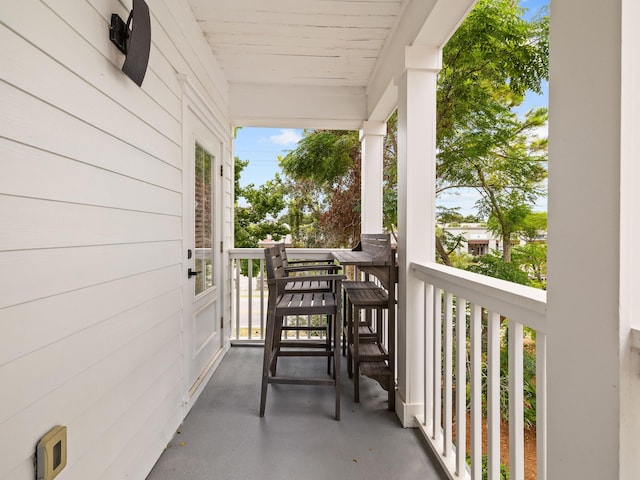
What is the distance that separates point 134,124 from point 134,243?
534 millimetres

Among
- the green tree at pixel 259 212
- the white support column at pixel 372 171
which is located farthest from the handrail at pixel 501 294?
the green tree at pixel 259 212

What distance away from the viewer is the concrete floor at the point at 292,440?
173 cm

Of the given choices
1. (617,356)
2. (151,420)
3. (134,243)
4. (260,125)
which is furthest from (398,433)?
(260,125)

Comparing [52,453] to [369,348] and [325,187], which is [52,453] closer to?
[369,348]

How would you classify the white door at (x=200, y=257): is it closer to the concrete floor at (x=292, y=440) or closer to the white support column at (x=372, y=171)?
the concrete floor at (x=292, y=440)

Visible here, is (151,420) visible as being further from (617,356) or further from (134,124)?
(617,356)

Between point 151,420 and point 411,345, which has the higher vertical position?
point 411,345

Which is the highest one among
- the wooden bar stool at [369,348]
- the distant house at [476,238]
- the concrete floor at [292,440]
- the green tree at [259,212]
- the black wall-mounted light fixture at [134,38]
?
the black wall-mounted light fixture at [134,38]

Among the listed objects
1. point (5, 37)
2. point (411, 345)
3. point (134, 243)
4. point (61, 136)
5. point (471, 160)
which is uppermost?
point (471, 160)

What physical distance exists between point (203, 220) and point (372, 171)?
5.95ft

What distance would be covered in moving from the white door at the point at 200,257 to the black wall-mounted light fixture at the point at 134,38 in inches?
31.0

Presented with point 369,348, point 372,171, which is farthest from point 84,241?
point 372,171

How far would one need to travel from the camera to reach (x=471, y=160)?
3.39m

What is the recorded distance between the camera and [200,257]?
2.68 metres
